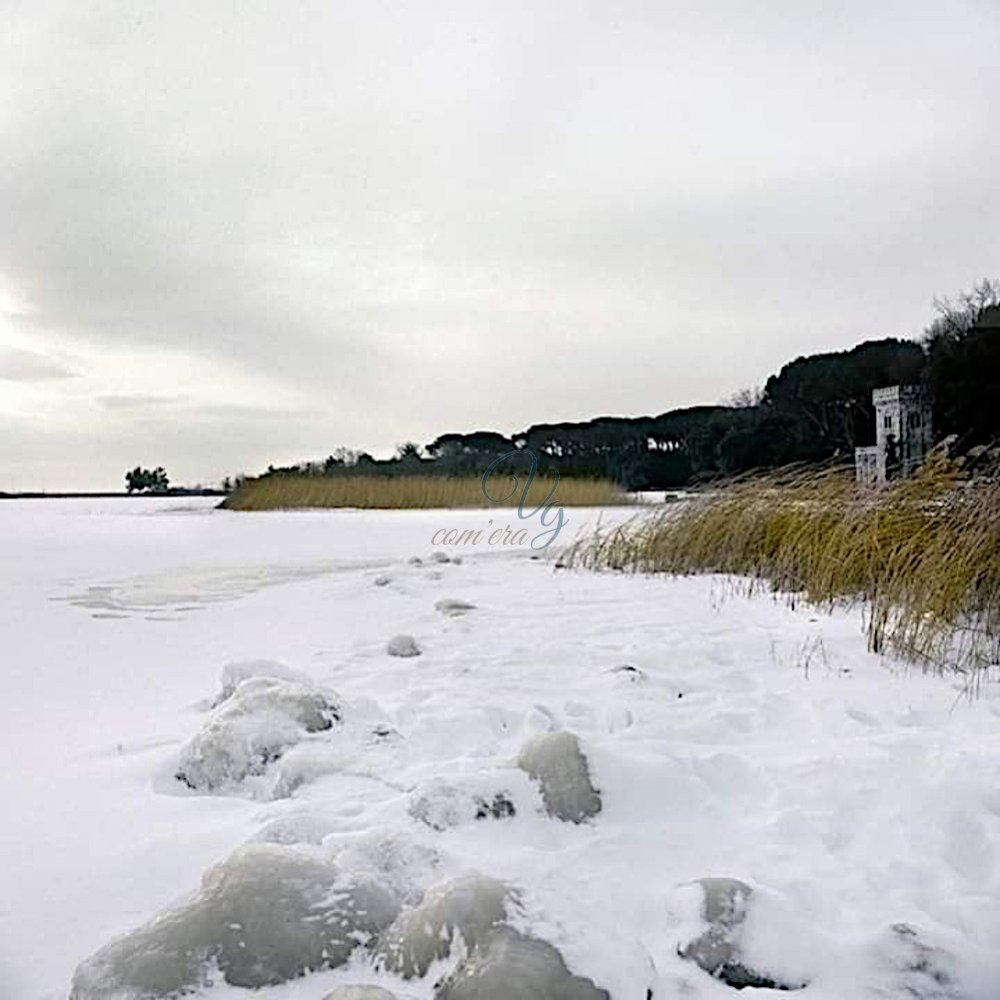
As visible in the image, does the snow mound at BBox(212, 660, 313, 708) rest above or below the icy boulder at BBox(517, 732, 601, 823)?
above

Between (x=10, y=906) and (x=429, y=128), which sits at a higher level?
(x=429, y=128)

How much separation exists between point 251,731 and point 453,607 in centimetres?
167

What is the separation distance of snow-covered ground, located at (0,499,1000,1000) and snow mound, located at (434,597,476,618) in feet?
1.00

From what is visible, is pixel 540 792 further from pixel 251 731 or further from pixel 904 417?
pixel 904 417

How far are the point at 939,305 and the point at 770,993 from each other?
16283 millimetres

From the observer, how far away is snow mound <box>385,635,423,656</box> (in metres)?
2.23

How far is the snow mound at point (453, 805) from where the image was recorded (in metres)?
1.10

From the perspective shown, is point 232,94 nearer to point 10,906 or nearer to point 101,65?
point 101,65

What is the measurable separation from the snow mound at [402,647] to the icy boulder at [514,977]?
4.80ft

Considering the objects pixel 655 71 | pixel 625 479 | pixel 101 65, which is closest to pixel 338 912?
pixel 101 65

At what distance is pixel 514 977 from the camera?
0.73 metres

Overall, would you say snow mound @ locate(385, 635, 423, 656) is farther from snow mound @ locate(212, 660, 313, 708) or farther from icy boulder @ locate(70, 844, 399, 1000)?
icy boulder @ locate(70, 844, 399, 1000)

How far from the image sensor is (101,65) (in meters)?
3.87

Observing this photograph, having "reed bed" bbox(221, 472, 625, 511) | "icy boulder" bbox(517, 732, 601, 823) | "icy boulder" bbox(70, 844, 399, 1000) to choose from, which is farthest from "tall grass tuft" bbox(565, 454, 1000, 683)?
"reed bed" bbox(221, 472, 625, 511)
